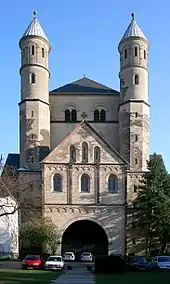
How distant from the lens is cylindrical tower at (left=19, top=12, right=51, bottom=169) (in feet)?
230

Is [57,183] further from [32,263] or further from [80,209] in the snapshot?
[32,263]

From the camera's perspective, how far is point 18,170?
69.0 meters

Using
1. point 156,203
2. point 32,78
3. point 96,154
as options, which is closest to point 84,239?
point 96,154

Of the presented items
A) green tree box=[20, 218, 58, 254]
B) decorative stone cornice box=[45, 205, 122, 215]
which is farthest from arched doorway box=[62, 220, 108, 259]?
green tree box=[20, 218, 58, 254]

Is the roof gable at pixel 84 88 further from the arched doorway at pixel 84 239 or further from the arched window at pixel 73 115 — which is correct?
the arched doorway at pixel 84 239

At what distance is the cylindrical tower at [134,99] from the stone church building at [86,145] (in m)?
0.12

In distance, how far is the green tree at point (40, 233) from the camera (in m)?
63.5

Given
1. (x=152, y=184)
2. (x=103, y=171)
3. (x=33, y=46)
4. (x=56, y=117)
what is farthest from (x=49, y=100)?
(x=152, y=184)

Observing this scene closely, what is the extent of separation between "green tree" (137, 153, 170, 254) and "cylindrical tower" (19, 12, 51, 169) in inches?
497

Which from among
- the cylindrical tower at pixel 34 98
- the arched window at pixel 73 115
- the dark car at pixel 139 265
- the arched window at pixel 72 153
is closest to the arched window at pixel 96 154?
the arched window at pixel 72 153

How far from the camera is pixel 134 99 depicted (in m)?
72.5

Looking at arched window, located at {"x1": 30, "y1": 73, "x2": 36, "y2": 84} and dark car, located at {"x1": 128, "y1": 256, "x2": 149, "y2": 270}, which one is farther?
arched window, located at {"x1": 30, "y1": 73, "x2": 36, "y2": 84}

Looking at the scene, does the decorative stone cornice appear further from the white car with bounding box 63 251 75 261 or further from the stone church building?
the white car with bounding box 63 251 75 261

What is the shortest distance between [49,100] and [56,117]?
2353 mm
